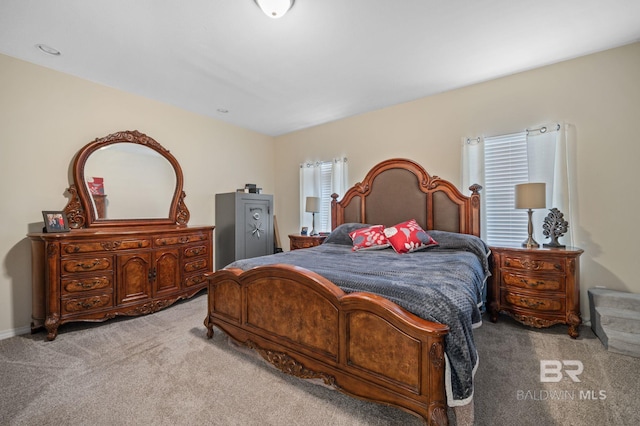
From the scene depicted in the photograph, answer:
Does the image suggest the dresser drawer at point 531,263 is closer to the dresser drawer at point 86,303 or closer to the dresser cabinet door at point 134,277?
the dresser cabinet door at point 134,277

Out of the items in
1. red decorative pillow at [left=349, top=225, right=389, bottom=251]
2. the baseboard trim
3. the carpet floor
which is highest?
red decorative pillow at [left=349, top=225, right=389, bottom=251]

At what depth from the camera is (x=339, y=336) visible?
158 cm

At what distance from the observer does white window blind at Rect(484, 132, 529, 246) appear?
296 cm

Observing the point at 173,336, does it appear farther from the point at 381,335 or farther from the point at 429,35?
the point at 429,35

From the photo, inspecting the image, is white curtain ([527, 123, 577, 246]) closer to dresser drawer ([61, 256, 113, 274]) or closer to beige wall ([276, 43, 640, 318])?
beige wall ([276, 43, 640, 318])

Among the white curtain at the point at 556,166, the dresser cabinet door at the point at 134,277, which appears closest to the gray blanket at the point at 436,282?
the white curtain at the point at 556,166

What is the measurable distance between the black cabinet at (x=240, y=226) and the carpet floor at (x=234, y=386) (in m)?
1.75

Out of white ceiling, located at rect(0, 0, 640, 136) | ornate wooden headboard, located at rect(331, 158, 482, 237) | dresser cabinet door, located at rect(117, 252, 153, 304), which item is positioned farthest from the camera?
ornate wooden headboard, located at rect(331, 158, 482, 237)

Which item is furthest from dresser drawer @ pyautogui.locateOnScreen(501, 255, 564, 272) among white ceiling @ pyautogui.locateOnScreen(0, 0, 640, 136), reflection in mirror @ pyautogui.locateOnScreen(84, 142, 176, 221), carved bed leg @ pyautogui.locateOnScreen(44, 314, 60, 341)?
carved bed leg @ pyautogui.locateOnScreen(44, 314, 60, 341)

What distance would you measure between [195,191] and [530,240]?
4250 mm

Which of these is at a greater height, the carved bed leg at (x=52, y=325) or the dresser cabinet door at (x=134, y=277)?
the dresser cabinet door at (x=134, y=277)

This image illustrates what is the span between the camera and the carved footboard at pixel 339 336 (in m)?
1.28

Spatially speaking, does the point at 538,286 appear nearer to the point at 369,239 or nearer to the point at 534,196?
the point at 534,196

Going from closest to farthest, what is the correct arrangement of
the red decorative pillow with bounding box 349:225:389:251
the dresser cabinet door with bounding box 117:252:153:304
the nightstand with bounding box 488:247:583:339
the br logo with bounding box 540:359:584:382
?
the br logo with bounding box 540:359:584:382, the nightstand with bounding box 488:247:583:339, the dresser cabinet door with bounding box 117:252:153:304, the red decorative pillow with bounding box 349:225:389:251
